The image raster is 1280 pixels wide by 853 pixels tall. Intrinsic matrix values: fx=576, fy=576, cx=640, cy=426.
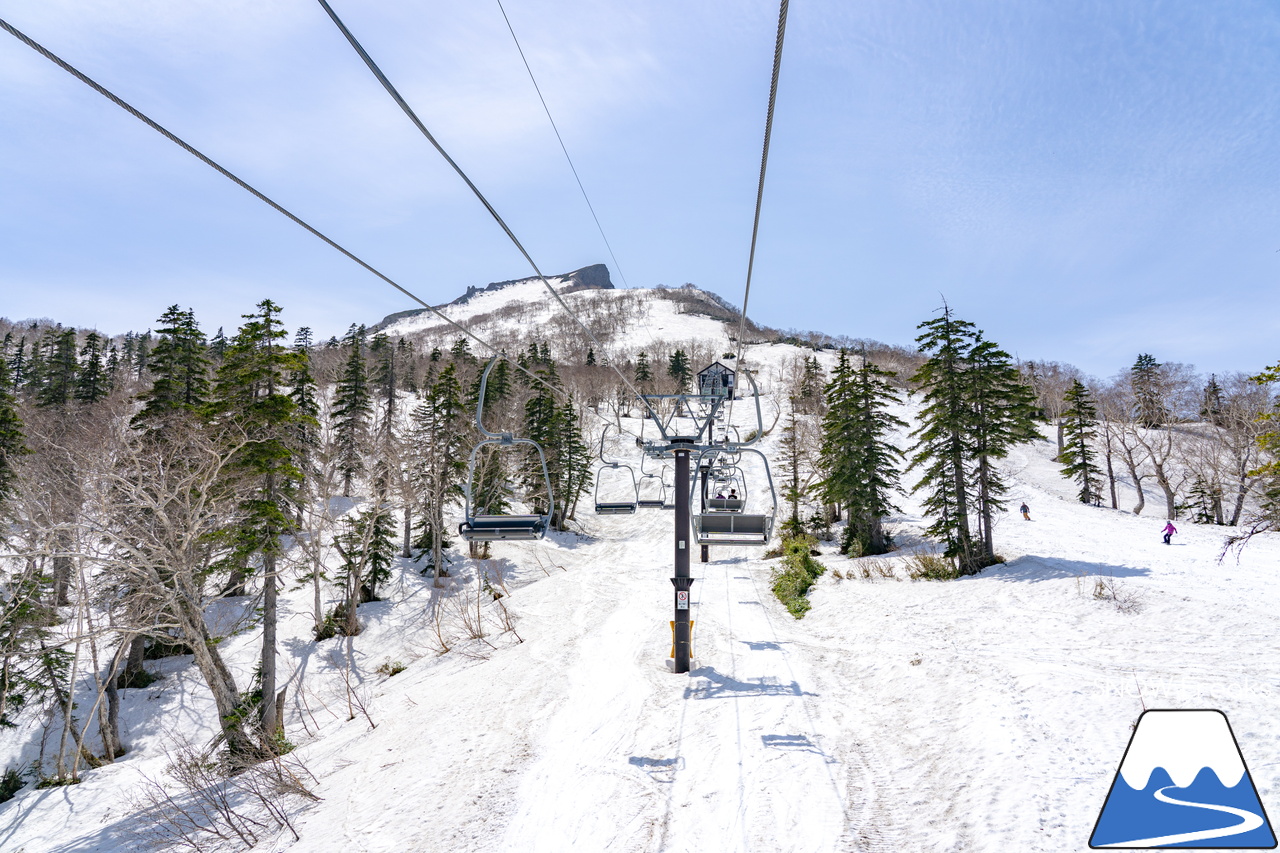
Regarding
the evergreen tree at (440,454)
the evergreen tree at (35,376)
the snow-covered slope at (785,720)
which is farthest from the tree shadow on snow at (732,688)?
the evergreen tree at (35,376)

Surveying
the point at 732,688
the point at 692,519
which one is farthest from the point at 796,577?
the point at 692,519

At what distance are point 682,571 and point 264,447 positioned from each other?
1543cm

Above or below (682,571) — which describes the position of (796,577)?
below

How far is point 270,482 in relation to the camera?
20.7 metres

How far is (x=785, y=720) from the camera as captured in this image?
38.3 feet

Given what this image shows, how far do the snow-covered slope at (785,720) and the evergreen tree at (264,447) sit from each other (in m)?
4.99

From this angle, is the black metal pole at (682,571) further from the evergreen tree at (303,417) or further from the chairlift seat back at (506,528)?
the evergreen tree at (303,417)

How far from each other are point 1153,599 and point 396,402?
79204mm

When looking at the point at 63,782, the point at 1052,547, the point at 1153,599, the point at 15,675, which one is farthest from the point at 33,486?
the point at 1052,547

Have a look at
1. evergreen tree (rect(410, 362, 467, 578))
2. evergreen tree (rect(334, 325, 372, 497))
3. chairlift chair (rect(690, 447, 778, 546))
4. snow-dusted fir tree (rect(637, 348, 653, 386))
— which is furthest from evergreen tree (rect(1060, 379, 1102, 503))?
evergreen tree (rect(334, 325, 372, 497))

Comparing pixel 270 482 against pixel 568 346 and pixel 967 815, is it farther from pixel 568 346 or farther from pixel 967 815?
pixel 568 346

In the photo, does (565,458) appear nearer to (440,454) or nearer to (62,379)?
(440,454)

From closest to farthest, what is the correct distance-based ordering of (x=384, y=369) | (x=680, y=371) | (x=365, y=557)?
1. (x=365, y=557)
2. (x=384, y=369)
3. (x=680, y=371)

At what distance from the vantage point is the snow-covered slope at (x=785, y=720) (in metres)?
8.28
